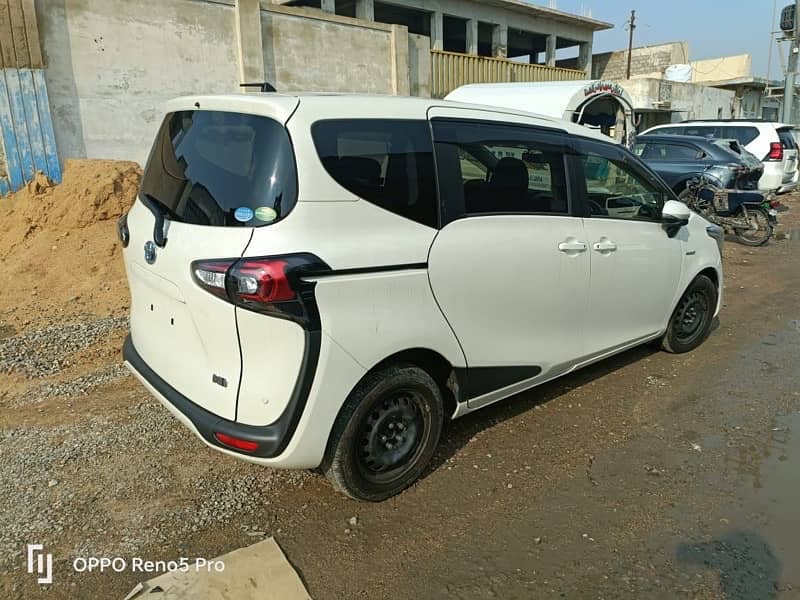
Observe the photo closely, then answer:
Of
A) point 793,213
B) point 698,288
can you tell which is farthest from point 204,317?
point 793,213

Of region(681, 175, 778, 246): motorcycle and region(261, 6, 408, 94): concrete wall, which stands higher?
region(261, 6, 408, 94): concrete wall

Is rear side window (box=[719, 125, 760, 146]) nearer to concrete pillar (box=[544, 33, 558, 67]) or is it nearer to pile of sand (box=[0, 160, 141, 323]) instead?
pile of sand (box=[0, 160, 141, 323])

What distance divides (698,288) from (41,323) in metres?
5.67

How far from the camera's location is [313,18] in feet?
40.1

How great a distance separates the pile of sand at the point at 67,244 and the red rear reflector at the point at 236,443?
3713 mm

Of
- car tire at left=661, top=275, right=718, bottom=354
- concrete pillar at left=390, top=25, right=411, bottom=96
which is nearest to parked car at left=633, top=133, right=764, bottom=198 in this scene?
concrete pillar at left=390, top=25, right=411, bottom=96

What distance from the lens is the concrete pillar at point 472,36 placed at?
925 inches

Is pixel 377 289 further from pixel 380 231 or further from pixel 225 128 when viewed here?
pixel 225 128

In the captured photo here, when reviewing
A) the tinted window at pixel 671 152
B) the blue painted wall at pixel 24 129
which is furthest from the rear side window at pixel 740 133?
the blue painted wall at pixel 24 129

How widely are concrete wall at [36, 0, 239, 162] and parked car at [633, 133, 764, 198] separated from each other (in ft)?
27.5

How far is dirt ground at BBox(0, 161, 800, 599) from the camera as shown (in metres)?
2.58

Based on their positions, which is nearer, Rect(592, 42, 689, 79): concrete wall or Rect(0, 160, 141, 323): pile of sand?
Rect(0, 160, 141, 323): pile of sand
